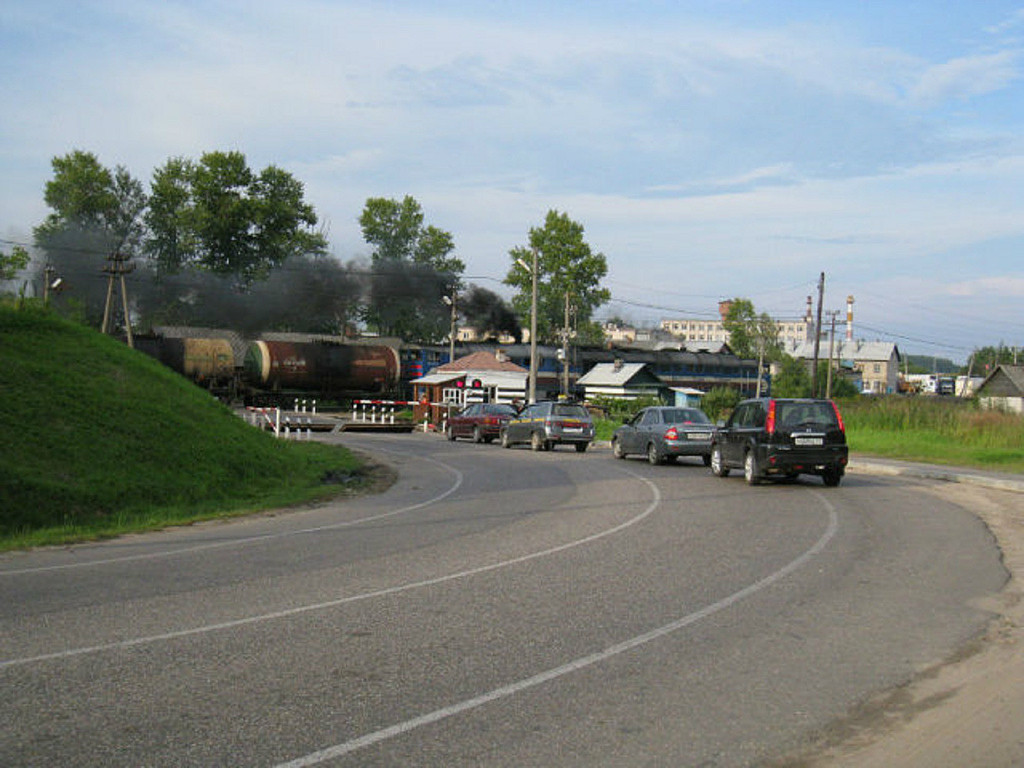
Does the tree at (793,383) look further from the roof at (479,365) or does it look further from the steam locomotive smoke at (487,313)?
the roof at (479,365)

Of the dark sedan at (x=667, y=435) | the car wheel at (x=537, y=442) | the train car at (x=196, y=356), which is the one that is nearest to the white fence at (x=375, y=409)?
the train car at (x=196, y=356)

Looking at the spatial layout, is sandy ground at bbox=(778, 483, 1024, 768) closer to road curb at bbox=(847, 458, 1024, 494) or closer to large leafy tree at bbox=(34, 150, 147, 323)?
road curb at bbox=(847, 458, 1024, 494)

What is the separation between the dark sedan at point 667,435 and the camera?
25.5 m

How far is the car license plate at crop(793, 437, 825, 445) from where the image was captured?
62.1 feet

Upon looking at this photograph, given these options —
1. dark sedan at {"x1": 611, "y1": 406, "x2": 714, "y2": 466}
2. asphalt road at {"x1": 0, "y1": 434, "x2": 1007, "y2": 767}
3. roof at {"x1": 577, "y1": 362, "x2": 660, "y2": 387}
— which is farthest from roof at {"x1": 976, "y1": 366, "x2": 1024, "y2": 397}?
asphalt road at {"x1": 0, "y1": 434, "x2": 1007, "y2": 767}

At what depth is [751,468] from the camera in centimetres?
1956

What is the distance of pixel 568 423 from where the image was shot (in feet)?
105

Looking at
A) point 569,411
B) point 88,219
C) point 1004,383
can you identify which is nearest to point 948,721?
point 569,411

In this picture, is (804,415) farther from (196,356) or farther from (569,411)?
(196,356)

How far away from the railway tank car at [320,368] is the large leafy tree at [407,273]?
929 inches

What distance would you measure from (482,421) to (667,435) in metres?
12.6

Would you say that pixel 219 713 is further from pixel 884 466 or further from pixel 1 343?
pixel 884 466

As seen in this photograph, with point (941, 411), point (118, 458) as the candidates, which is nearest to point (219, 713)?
point (118, 458)

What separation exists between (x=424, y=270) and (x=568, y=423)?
2439 inches
